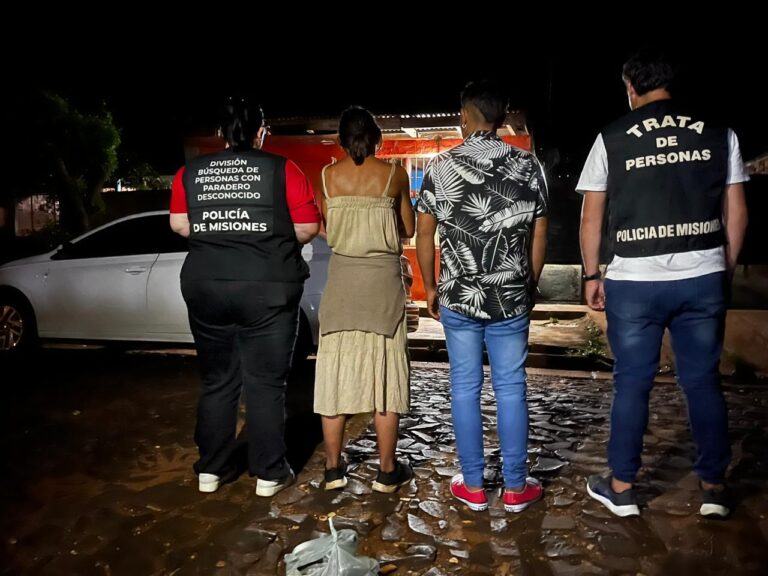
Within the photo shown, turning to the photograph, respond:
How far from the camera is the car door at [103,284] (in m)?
6.46

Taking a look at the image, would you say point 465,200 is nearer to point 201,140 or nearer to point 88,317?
point 88,317

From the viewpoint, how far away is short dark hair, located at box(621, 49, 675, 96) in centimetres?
270

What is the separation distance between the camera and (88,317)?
262 inches

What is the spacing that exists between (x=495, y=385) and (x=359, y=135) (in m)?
1.47

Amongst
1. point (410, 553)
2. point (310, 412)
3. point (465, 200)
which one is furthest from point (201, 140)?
point (410, 553)

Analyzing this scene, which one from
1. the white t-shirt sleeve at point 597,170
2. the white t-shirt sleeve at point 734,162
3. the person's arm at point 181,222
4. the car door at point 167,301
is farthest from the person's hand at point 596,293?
the car door at point 167,301

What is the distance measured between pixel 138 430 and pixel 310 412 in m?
1.34

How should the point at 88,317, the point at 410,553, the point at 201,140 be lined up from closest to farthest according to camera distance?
the point at 410,553, the point at 88,317, the point at 201,140

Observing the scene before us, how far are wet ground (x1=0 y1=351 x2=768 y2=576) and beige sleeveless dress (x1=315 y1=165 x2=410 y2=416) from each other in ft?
1.89

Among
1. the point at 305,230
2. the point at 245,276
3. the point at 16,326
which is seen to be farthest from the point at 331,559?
the point at 16,326

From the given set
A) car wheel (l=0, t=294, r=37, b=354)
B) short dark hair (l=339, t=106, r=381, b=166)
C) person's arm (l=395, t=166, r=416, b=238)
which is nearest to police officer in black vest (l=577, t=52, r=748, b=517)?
person's arm (l=395, t=166, r=416, b=238)

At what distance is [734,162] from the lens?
2664 millimetres

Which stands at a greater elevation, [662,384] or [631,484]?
[631,484]

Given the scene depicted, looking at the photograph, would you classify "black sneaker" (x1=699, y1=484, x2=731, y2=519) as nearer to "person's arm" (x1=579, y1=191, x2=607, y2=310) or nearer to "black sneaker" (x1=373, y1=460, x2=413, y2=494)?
"person's arm" (x1=579, y1=191, x2=607, y2=310)
